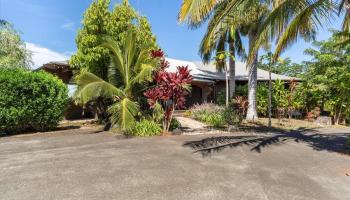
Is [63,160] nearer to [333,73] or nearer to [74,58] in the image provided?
[74,58]

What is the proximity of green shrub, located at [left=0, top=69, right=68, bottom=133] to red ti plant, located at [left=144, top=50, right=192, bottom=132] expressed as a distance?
4.25 m

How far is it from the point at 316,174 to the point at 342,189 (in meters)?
0.93

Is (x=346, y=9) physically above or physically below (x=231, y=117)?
above

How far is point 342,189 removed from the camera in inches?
227

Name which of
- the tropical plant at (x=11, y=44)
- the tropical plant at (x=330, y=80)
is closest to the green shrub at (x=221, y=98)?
the tropical plant at (x=330, y=80)

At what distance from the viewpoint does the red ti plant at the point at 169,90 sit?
11727mm

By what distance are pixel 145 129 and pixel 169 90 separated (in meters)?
1.88

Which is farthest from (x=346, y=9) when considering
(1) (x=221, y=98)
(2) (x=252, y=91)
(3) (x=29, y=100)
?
(1) (x=221, y=98)

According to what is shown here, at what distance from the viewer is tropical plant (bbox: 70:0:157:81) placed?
44.9 ft

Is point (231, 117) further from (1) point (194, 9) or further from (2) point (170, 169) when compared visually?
(2) point (170, 169)

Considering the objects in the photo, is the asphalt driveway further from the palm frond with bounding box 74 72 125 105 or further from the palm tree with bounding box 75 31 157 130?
the palm frond with bounding box 74 72 125 105

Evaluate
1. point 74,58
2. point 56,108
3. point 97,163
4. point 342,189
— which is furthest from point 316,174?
point 74,58

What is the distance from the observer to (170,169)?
21.7ft

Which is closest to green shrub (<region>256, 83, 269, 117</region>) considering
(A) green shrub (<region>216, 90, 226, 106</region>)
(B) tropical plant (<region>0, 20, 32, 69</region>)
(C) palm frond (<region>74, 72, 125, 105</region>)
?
(A) green shrub (<region>216, 90, 226, 106</region>)
